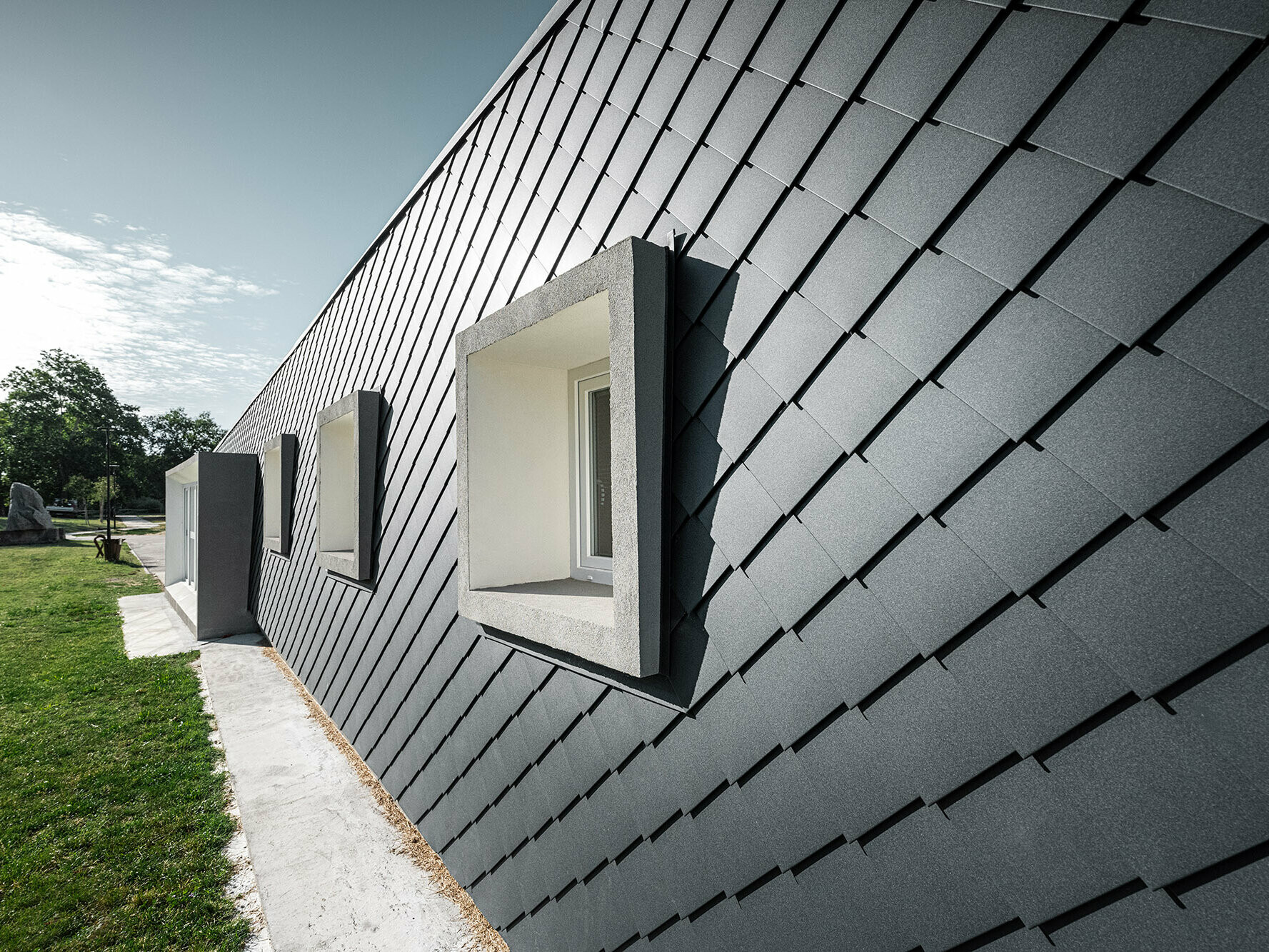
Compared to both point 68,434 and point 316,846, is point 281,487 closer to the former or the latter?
point 316,846

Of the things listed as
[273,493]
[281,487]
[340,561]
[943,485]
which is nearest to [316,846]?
[340,561]

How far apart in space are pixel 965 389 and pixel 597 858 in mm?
1937

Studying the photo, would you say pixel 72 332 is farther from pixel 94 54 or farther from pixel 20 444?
pixel 94 54

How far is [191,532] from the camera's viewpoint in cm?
1108

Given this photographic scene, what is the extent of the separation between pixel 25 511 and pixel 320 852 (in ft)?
98.0

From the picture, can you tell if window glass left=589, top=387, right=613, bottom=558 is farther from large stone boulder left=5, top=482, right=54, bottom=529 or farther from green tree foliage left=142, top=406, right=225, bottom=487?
green tree foliage left=142, top=406, right=225, bottom=487

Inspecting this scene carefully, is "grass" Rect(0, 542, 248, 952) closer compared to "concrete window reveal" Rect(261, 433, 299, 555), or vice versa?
"grass" Rect(0, 542, 248, 952)

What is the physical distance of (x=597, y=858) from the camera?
1916 millimetres

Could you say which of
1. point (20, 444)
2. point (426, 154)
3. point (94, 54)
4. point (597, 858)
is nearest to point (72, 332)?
point (20, 444)

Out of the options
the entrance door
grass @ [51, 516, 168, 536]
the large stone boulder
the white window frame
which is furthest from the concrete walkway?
grass @ [51, 516, 168, 536]

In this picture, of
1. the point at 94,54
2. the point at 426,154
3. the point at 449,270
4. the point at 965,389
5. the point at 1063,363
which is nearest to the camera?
the point at 1063,363

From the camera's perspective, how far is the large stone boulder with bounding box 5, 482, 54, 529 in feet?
71.3

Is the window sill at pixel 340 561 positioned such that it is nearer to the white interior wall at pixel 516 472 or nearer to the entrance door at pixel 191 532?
the white interior wall at pixel 516 472

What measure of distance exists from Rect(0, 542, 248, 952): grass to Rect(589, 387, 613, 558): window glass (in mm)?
2449
